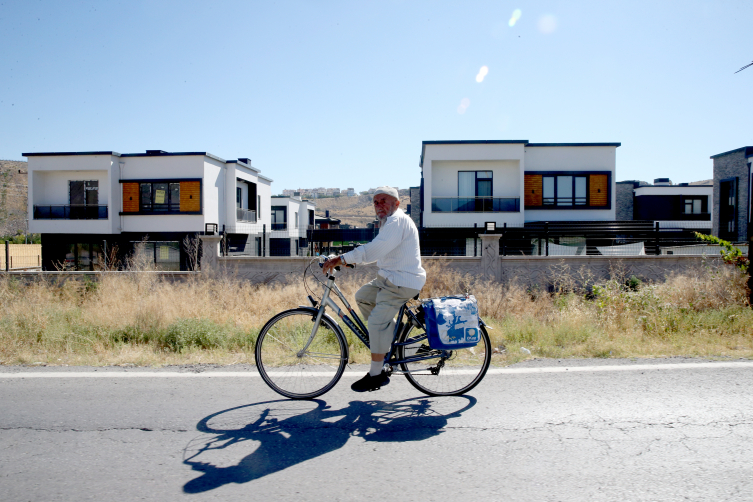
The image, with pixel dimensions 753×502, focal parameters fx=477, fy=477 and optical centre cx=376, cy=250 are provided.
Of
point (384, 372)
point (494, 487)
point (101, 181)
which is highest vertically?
point (101, 181)

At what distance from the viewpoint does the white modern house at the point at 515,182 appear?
24859 mm

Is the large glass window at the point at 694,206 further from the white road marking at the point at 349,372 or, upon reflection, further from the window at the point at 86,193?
the window at the point at 86,193

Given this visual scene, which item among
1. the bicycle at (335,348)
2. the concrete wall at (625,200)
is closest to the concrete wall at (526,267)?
the bicycle at (335,348)

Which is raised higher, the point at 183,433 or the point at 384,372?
the point at 384,372

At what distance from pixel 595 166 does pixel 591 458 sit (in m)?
25.4

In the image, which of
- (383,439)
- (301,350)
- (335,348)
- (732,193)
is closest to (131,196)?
(301,350)

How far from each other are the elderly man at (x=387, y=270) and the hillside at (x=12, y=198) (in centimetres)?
7092

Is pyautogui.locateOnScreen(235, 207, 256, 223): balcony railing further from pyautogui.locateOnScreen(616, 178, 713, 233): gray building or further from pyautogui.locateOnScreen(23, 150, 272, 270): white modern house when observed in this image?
pyautogui.locateOnScreen(616, 178, 713, 233): gray building

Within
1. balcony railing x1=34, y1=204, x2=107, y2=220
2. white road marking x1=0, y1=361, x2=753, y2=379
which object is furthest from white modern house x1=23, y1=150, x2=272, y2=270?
white road marking x1=0, y1=361, x2=753, y2=379

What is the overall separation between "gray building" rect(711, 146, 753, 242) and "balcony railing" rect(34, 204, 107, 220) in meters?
34.7

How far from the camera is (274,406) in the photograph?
3.85m

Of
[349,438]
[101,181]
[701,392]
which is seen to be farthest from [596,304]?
[101,181]

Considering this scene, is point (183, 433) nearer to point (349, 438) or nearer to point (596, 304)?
point (349, 438)

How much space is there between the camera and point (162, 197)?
27.5 metres
